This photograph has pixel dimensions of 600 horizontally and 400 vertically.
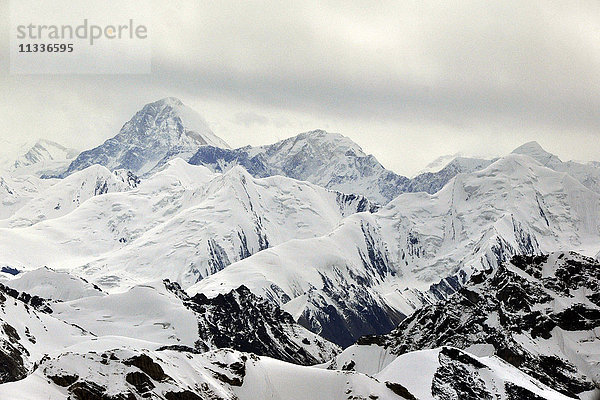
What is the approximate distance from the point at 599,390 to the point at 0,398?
153 metres

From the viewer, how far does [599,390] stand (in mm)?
74812

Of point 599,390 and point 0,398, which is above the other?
point 599,390

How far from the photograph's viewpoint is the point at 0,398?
639 feet

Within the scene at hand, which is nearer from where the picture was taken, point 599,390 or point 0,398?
point 599,390
